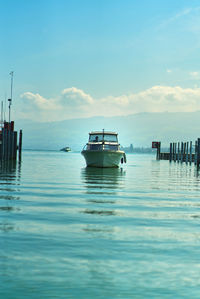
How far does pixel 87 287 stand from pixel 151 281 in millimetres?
848

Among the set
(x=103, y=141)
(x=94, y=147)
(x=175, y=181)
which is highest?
(x=103, y=141)

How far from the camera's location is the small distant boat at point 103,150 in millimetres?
34188

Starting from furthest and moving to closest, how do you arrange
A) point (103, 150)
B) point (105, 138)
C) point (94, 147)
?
point (105, 138) < point (94, 147) < point (103, 150)

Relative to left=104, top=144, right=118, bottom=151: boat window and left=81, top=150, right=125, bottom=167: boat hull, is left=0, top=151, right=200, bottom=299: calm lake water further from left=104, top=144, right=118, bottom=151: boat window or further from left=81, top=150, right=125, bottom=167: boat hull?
left=104, top=144, right=118, bottom=151: boat window

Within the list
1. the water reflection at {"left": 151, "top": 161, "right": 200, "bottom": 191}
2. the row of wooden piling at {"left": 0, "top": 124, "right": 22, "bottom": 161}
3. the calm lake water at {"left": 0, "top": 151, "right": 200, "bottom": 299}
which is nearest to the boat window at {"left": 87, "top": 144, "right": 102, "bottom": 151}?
the water reflection at {"left": 151, "top": 161, "right": 200, "bottom": 191}

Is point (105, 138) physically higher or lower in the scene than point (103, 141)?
higher

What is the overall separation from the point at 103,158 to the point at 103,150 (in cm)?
65

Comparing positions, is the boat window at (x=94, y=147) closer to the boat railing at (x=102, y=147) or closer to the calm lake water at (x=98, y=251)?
the boat railing at (x=102, y=147)

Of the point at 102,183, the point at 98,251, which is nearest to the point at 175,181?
Answer: the point at 102,183

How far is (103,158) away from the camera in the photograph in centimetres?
3409

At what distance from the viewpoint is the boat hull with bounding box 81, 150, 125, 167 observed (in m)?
34.1

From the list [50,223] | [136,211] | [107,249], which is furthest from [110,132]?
[107,249]

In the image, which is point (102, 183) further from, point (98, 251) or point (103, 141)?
point (103, 141)

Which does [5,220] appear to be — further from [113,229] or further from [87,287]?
[87,287]
